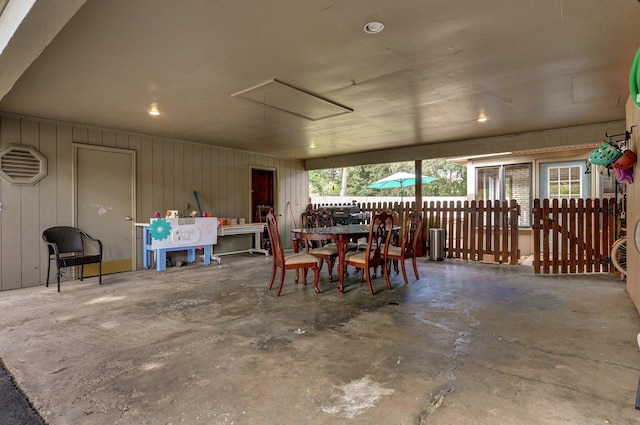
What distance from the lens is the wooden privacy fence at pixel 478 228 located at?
20.3 ft

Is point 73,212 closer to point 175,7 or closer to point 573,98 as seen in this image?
point 175,7

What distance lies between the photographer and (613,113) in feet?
16.1

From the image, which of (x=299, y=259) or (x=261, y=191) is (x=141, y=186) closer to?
(x=261, y=191)

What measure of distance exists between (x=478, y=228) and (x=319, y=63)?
4.90 metres

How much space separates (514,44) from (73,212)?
6.25m

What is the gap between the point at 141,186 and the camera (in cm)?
609

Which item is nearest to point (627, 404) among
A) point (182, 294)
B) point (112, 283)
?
point (182, 294)

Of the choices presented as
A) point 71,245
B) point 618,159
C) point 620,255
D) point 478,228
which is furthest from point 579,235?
point 71,245

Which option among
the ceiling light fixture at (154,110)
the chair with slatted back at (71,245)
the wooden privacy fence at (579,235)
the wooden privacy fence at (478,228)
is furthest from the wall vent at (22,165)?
the wooden privacy fence at (579,235)

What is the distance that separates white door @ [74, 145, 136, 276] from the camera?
5.37 meters

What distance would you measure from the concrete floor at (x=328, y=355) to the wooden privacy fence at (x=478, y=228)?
1.93m

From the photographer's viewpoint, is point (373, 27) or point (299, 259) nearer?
point (373, 27)

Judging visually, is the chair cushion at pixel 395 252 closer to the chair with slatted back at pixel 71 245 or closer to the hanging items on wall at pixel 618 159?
the hanging items on wall at pixel 618 159

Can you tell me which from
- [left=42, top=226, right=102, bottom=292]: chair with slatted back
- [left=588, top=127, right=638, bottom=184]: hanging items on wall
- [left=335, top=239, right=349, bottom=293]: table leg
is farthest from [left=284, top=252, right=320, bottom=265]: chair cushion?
[left=588, top=127, right=638, bottom=184]: hanging items on wall
